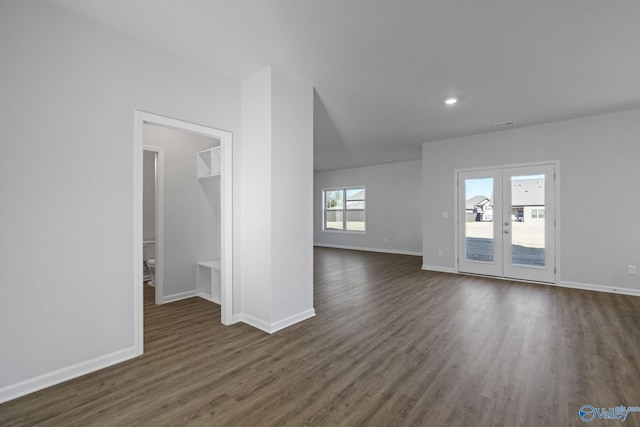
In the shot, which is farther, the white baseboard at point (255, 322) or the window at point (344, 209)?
the window at point (344, 209)

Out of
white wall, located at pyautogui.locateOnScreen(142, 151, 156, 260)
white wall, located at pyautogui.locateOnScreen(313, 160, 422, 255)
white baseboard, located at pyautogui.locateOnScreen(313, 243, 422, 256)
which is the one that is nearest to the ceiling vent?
white wall, located at pyautogui.locateOnScreen(313, 160, 422, 255)

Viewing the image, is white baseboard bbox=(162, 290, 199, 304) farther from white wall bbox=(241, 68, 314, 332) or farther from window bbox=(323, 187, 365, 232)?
window bbox=(323, 187, 365, 232)

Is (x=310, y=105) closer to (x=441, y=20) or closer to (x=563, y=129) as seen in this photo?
(x=441, y=20)

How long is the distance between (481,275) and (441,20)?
4.83m

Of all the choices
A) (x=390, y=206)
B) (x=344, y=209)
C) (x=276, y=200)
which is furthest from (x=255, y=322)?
(x=344, y=209)

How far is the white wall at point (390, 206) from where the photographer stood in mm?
8461

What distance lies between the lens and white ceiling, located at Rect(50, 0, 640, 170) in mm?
2172

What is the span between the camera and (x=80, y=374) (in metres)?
2.21

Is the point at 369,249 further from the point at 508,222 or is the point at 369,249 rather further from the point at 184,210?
the point at 184,210

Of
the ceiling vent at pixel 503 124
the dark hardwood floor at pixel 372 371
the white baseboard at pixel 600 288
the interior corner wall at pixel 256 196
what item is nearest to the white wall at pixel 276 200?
the interior corner wall at pixel 256 196

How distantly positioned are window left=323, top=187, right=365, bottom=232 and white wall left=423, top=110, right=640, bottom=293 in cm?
482

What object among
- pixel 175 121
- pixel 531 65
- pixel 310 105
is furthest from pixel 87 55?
pixel 531 65

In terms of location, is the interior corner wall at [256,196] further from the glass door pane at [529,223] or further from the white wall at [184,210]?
the glass door pane at [529,223]

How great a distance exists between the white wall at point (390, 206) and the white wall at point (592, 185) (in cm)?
314
